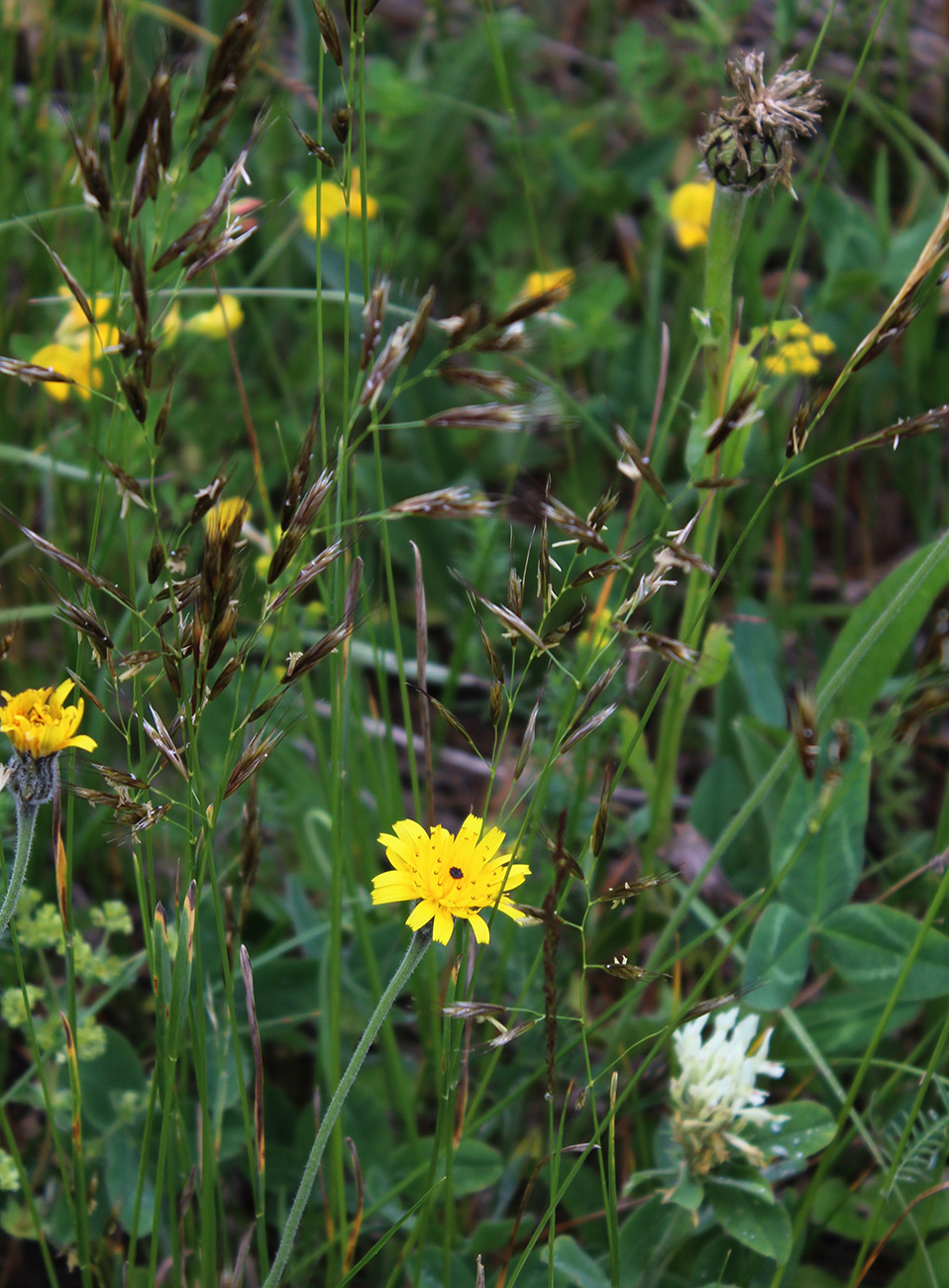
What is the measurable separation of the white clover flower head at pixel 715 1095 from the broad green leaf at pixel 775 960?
0.16 m

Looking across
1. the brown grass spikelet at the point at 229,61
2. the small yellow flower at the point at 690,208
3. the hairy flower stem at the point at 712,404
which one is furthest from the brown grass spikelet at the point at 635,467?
the small yellow flower at the point at 690,208

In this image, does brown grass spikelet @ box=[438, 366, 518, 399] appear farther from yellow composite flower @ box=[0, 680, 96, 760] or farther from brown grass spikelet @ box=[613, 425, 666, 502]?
yellow composite flower @ box=[0, 680, 96, 760]

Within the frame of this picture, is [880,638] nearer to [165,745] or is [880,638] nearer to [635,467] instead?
[635,467]

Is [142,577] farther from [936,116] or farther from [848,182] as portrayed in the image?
[936,116]

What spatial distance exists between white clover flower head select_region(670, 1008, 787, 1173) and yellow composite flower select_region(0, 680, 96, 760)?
0.69m

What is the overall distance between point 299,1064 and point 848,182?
8.51ft

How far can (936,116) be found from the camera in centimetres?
297

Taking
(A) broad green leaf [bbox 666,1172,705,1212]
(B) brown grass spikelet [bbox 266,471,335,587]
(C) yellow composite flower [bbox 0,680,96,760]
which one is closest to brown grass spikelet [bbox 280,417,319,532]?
(B) brown grass spikelet [bbox 266,471,335,587]

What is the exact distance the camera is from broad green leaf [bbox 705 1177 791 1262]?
3.68 ft

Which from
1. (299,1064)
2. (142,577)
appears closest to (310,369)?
(142,577)

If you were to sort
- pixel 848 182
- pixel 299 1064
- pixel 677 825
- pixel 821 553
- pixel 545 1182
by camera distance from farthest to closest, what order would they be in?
pixel 848 182
pixel 821 553
pixel 677 825
pixel 299 1064
pixel 545 1182

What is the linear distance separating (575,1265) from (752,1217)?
0.63 feet

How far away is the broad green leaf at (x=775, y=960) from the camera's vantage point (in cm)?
135

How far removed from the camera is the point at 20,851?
0.86m
